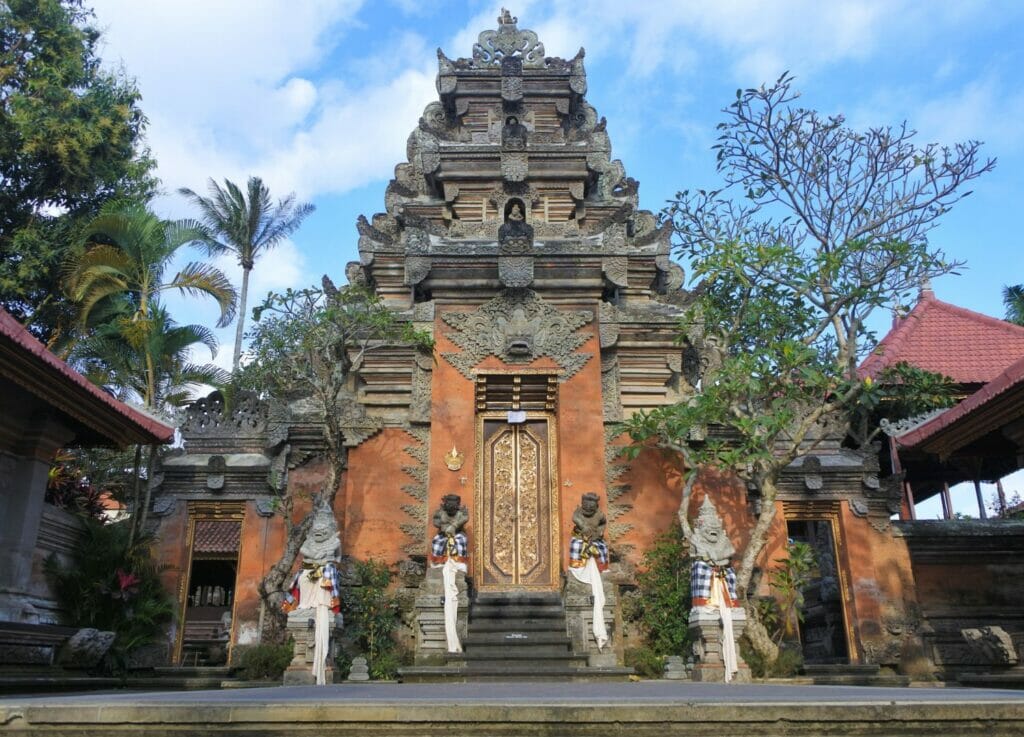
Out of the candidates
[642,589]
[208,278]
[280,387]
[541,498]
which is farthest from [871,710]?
[208,278]

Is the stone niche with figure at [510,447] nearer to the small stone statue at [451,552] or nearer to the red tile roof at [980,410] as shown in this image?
the small stone statue at [451,552]

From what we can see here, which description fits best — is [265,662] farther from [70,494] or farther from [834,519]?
[834,519]

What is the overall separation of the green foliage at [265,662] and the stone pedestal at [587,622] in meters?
3.70

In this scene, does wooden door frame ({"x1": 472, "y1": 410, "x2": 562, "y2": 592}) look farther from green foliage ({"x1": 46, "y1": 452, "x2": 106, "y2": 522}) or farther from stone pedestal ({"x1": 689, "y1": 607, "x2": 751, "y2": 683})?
green foliage ({"x1": 46, "y1": 452, "x2": 106, "y2": 522})

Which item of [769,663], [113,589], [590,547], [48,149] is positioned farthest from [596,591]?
[48,149]

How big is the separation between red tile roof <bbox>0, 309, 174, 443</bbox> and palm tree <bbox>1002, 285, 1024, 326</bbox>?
68.1ft

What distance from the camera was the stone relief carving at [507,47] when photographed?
16859mm

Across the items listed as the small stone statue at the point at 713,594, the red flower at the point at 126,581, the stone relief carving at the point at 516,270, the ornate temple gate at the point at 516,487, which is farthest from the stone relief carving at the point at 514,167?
the red flower at the point at 126,581

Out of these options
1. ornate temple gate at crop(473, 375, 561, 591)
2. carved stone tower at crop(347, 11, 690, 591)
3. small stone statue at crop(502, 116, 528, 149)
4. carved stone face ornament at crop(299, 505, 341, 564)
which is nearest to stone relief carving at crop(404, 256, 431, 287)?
carved stone tower at crop(347, 11, 690, 591)

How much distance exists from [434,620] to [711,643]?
345 cm

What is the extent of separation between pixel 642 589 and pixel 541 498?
6.45 feet

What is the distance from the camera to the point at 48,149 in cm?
1767

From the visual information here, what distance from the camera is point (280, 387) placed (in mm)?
12688

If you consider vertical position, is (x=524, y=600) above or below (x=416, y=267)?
below
